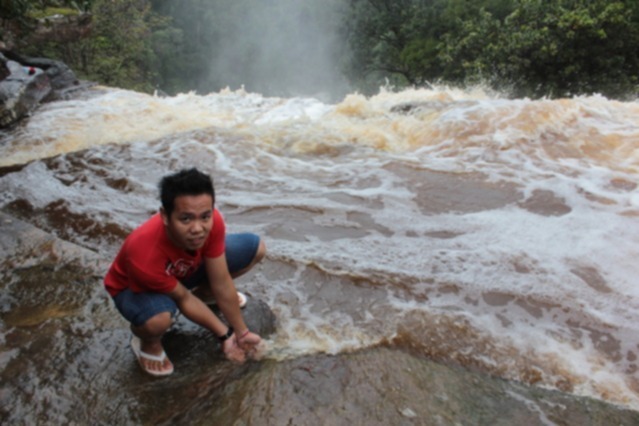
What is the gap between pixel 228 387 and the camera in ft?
6.51

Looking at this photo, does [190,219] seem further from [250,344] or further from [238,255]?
[250,344]

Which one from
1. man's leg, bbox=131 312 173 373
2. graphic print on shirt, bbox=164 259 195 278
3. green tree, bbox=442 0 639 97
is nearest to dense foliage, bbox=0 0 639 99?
green tree, bbox=442 0 639 97

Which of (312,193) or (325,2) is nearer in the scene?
(312,193)

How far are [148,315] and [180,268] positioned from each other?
0.26 metres

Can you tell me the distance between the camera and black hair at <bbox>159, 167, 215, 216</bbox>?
179 cm

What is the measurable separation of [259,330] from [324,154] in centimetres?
462

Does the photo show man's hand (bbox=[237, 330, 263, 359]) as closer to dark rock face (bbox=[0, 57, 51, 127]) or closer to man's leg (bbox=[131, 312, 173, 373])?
man's leg (bbox=[131, 312, 173, 373])

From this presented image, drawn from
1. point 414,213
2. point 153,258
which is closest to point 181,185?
point 153,258

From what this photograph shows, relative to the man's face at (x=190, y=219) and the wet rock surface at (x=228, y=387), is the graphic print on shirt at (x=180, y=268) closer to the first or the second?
the man's face at (x=190, y=219)

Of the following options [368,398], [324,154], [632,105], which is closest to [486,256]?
[368,398]

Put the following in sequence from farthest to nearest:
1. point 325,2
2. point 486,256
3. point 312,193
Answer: point 325,2
point 312,193
point 486,256

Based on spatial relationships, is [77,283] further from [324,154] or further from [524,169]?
[524,169]

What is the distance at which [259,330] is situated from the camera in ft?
Answer: 7.86

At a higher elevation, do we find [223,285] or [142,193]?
[223,285]
